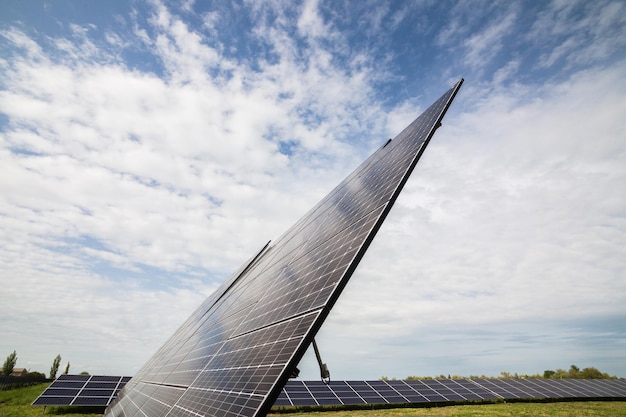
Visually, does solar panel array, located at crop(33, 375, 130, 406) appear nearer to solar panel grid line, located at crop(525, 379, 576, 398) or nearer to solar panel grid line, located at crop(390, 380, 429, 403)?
solar panel grid line, located at crop(390, 380, 429, 403)

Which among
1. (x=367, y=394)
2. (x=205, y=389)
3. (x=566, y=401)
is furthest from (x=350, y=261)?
(x=566, y=401)

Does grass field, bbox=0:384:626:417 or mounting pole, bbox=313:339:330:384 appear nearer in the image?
mounting pole, bbox=313:339:330:384

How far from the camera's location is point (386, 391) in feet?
86.2

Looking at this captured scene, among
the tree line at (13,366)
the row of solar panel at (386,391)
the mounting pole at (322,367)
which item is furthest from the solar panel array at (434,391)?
the tree line at (13,366)

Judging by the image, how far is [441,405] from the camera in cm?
2436

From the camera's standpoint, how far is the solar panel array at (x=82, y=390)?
22156 mm

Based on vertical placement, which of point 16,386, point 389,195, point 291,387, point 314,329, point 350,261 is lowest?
point 16,386

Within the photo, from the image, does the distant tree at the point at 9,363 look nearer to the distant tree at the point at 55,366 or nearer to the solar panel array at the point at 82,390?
the distant tree at the point at 55,366

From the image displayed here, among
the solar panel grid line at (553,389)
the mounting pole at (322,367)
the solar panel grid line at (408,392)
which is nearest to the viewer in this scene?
the mounting pole at (322,367)

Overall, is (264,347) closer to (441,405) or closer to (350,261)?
(350,261)

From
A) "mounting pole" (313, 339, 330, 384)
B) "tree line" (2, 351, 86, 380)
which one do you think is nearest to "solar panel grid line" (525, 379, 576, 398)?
"mounting pole" (313, 339, 330, 384)

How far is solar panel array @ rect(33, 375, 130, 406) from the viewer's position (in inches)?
872

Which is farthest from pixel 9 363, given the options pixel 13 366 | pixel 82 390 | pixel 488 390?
pixel 488 390

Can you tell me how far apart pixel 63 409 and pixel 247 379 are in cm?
2815
